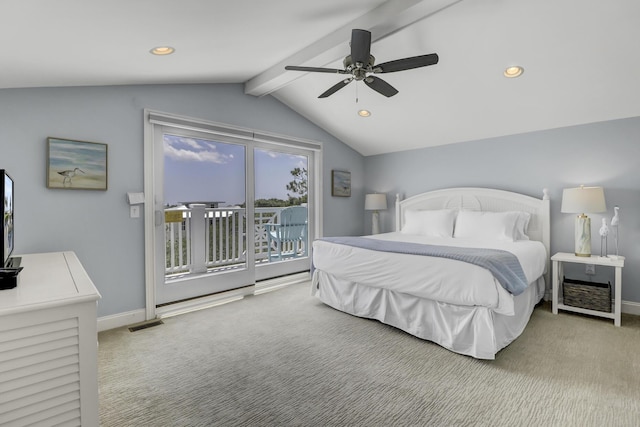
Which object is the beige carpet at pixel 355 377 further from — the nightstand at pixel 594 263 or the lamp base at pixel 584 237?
the lamp base at pixel 584 237

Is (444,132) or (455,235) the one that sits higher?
(444,132)

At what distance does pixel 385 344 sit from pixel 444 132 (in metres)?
3.06

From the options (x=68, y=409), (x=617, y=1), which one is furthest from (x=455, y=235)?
(x=68, y=409)

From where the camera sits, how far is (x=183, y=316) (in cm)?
334

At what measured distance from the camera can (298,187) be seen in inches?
193

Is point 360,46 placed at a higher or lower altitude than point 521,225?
higher

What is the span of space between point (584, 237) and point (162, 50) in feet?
14.0

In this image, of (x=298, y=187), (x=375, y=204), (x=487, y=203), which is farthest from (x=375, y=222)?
(x=487, y=203)

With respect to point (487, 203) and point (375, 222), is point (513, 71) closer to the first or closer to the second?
point (487, 203)

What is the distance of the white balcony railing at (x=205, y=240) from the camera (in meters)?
3.82

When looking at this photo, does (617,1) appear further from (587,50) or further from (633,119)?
(633,119)

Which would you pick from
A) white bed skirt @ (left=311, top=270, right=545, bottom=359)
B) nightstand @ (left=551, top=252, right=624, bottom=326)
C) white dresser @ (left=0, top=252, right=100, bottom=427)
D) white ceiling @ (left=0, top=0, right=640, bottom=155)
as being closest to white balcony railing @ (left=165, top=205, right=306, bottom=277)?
white bed skirt @ (left=311, top=270, right=545, bottom=359)

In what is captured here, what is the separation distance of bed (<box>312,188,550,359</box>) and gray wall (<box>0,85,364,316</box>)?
197 centimetres

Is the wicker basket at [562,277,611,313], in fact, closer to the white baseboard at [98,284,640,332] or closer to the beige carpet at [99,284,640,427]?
the beige carpet at [99,284,640,427]
